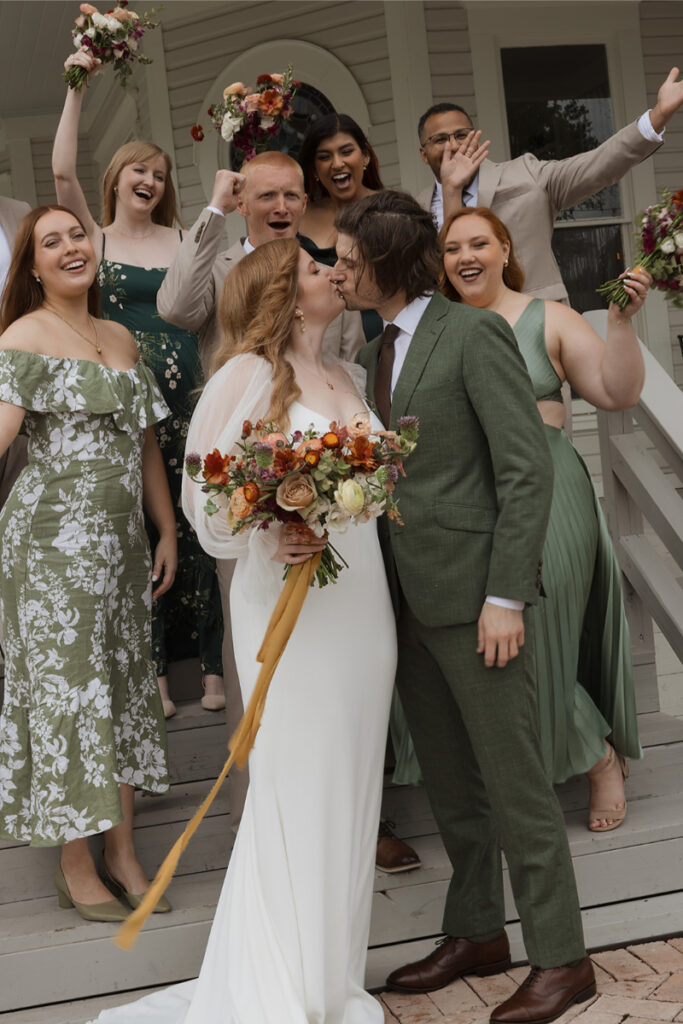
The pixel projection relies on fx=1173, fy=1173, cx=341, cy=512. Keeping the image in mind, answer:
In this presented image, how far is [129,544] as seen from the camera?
380 cm

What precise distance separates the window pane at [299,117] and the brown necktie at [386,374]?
5.10m

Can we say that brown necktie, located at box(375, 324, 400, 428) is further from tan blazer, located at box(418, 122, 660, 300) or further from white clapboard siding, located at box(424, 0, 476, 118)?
white clapboard siding, located at box(424, 0, 476, 118)

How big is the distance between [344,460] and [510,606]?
63 cm

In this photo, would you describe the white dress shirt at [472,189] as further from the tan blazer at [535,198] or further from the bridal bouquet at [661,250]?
the bridal bouquet at [661,250]

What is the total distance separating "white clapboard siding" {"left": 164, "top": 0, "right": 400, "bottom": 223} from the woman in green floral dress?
4.53 meters

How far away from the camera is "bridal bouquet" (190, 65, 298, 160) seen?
4219 millimetres

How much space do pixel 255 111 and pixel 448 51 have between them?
4.04 m

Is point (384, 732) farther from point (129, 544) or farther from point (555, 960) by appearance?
point (129, 544)

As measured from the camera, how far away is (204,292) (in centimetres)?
394

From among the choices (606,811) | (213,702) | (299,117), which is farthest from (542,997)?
(299,117)

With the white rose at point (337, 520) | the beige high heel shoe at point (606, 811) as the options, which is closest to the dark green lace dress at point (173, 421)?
the beige high heel shoe at point (606, 811)

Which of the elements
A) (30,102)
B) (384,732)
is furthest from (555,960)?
(30,102)

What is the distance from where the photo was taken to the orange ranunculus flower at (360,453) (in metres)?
2.68

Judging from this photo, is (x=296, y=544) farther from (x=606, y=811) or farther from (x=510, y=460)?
(x=606, y=811)
